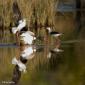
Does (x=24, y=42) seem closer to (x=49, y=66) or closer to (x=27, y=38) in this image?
(x=27, y=38)

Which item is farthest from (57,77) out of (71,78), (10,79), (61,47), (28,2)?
(28,2)

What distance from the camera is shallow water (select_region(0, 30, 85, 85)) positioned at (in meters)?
8.46

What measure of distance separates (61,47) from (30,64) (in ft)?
7.18

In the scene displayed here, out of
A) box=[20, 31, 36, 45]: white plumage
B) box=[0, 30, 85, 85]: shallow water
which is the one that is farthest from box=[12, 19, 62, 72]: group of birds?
box=[0, 30, 85, 85]: shallow water

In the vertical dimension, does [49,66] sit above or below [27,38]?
below

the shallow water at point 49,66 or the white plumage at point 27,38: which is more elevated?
the white plumage at point 27,38

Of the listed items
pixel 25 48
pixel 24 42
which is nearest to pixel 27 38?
pixel 24 42

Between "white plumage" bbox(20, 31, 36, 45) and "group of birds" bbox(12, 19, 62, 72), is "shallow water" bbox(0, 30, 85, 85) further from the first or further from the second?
"white plumage" bbox(20, 31, 36, 45)

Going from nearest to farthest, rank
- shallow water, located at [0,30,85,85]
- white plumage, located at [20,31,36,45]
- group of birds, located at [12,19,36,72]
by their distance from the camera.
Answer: shallow water, located at [0,30,85,85] < group of birds, located at [12,19,36,72] < white plumage, located at [20,31,36,45]

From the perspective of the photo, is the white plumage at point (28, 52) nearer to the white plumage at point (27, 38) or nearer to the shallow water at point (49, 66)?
the shallow water at point (49, 66)

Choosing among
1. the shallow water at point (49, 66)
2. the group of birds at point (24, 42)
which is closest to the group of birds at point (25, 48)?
the group of birds at point (24, 42)

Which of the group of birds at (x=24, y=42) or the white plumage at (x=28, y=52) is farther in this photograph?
the white plumage at (x=28, y=52)

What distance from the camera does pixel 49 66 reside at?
9703 mm

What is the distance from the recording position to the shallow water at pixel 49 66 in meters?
8.46
